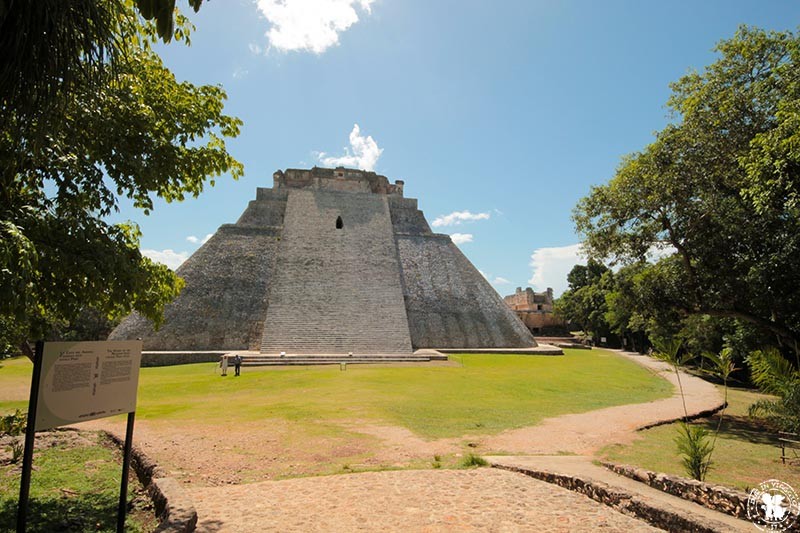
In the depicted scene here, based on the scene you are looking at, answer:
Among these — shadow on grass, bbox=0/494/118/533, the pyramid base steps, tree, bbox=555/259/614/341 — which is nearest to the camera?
shadow on grass, bbox=0/494/118/533

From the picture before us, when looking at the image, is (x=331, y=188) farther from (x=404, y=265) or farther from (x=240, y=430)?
(x=240, y=430)

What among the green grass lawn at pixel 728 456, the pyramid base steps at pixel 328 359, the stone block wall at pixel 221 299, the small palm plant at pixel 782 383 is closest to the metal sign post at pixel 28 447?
the green grass lawn at pixel 728 456

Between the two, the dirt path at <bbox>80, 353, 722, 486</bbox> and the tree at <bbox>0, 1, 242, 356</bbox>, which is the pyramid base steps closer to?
the dirt path at <bbox>80, 353, 722, 486</bbox>

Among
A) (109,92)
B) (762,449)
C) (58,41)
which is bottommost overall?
(762,449)

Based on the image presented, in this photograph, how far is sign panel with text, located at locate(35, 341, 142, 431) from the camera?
2.97m

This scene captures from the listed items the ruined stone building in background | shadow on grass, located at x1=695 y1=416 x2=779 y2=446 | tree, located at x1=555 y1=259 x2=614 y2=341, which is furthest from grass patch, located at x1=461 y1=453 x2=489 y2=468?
the ruined stone building in background

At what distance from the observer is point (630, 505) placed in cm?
374

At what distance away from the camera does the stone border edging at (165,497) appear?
10.3ft

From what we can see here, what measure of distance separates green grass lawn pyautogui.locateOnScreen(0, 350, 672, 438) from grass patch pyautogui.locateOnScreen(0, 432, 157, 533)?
207cm

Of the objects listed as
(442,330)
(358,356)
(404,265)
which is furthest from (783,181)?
(404,265)

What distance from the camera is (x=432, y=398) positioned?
9.57m

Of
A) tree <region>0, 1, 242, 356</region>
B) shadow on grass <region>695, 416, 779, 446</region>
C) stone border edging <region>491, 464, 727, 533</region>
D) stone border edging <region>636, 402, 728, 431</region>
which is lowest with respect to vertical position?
shadow on grass <region>695, 416, 779, 446</region>

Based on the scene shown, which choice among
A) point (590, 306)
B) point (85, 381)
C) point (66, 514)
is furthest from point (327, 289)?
point (590, 306)

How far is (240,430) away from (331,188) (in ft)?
91.0
